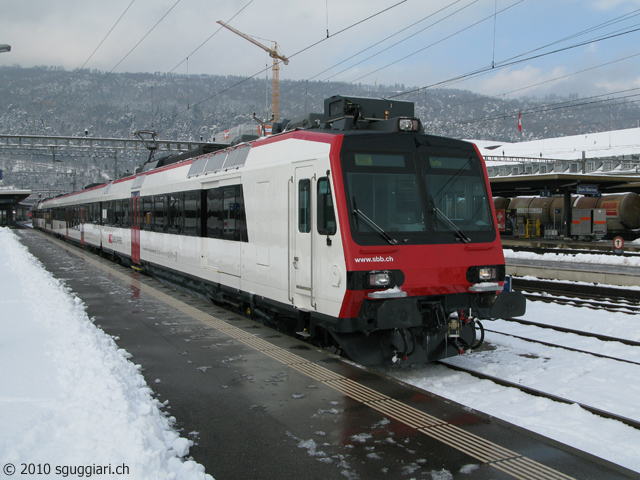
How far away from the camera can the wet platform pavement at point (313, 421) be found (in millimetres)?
4484

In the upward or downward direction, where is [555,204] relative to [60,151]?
downward

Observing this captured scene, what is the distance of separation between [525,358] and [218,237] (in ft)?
20.1

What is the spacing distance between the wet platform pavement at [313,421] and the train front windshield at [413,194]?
6.20ft

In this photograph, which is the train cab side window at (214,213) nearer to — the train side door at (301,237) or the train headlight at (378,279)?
the train side door at (301,237)

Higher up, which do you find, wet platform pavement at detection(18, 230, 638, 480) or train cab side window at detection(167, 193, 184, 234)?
train cab side window at detection(167, 193, 184, 234)

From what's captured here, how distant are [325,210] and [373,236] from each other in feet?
2.35

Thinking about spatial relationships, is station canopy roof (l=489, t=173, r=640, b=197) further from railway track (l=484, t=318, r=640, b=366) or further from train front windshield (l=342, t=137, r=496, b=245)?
train front windshield (l=342, t=137, r=496, b=245)

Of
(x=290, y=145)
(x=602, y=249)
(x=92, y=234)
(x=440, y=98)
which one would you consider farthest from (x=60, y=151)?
(x=440, y=98)

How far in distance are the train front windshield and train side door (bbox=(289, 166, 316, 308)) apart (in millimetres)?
769

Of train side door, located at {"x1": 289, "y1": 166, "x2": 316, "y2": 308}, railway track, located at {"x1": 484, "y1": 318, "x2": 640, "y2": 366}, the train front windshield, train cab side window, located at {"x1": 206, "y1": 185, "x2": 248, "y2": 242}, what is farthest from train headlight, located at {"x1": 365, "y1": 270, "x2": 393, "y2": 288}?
train cab side window, located at {"x1": 206, "y1": 185, "x2": 248, "y2": 242}

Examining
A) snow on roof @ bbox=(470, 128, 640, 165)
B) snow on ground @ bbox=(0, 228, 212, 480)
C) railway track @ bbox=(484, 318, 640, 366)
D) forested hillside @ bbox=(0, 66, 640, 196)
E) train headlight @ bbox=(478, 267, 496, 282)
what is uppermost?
forested hillside @ bbox=(0, 66, 640, 196)

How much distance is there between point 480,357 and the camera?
7.99 metres

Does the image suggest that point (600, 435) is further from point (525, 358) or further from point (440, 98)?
point (440, 98)

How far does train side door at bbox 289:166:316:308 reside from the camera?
7.30 m
